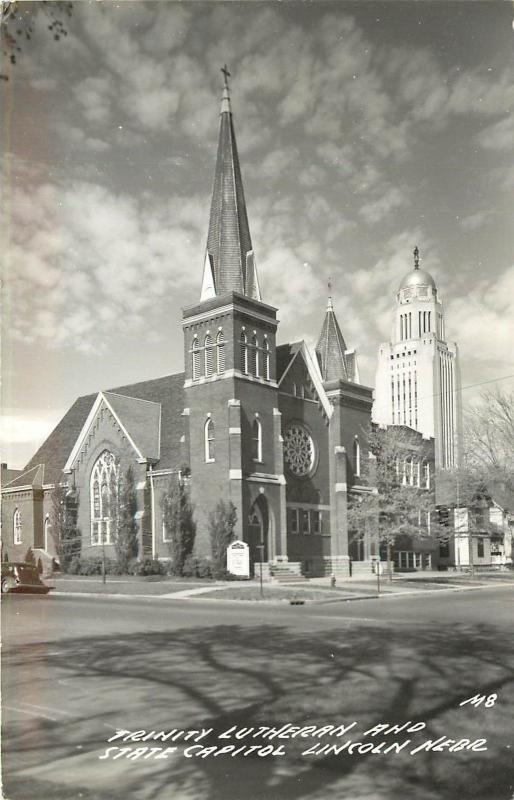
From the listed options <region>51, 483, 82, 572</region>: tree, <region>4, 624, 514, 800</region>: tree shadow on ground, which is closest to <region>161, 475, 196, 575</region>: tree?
<region>51, 483, 82, 572</region>: tree

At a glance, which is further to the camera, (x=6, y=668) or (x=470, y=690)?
(x=470, y=690)

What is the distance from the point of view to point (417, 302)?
14.2 metres

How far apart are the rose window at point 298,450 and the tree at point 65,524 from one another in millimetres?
14065

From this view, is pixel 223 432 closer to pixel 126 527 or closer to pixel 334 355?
pixel 126 527

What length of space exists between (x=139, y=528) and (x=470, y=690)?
29.0 metres

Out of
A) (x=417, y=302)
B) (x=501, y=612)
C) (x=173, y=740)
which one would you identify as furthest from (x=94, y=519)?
(x=173, y=740)

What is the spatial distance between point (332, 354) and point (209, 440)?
12.4 m

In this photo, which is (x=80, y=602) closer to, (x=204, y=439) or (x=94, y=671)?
(x=94, y=671)

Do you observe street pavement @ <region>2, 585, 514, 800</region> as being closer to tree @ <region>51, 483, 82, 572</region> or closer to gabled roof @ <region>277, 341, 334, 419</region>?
tree @ <region>51, 483, 82, 572</region>

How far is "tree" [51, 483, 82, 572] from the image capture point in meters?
28.2

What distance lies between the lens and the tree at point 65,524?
28188 millimetres

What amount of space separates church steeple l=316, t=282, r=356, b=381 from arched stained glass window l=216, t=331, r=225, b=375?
9897mm

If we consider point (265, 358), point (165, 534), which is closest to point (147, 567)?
point (165, 534)

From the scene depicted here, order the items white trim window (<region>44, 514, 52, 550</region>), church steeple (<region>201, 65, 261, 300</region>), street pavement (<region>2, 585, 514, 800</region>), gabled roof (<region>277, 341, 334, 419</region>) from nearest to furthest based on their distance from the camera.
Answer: street pavement (<region>2, 585, 514, 800</region>)
white trim window (<region>44, 514, 52, 550</region>)
church steeple (<region>201, 65, 261, 300</region>)
gabled roof (<region>277, 341, 334, 419</region>)
